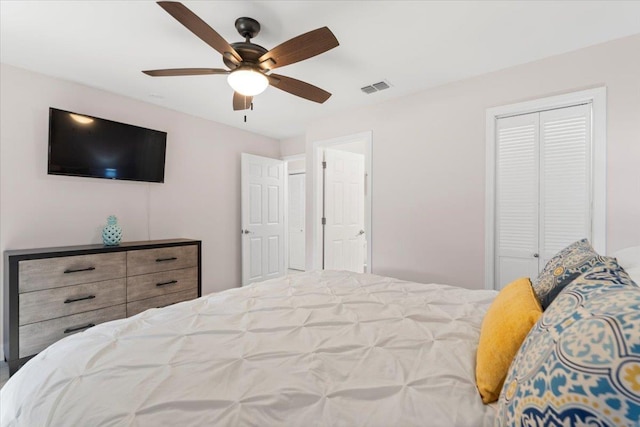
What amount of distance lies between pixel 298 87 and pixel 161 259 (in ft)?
7.16

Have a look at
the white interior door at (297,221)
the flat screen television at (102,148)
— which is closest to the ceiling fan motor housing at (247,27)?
the flat screen television at (102,148)

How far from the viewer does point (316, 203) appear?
154 inches

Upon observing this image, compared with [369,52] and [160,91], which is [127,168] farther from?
[369,52]

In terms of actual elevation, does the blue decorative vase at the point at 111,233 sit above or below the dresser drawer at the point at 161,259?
above

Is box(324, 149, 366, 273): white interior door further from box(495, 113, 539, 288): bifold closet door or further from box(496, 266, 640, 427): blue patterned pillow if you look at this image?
box(496, 266, 640, 427): blue patterned pillow

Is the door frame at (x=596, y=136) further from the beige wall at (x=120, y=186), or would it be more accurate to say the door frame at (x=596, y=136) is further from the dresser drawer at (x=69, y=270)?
the dresser drawer at (x=69, y=270)

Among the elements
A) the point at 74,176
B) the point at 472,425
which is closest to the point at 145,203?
the point at 74,176

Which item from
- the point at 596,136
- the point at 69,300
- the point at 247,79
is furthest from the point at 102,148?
the point at 596,136

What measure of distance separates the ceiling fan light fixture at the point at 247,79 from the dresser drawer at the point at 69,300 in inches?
82.8

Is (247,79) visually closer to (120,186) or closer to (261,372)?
(261,372)

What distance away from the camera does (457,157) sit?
276 cm

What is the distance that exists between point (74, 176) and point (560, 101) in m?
4.31

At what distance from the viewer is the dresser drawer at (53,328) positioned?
2178 mm

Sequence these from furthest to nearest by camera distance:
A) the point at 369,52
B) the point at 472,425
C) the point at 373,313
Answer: the point at 369,52 < the point at 373,313 < the point at 472,425
